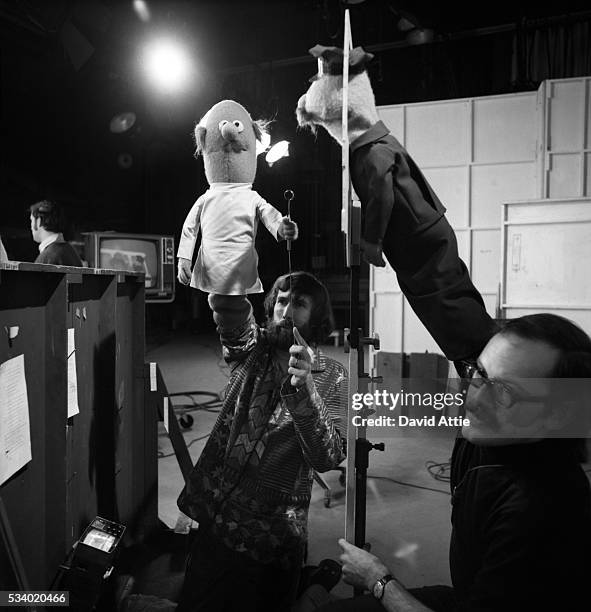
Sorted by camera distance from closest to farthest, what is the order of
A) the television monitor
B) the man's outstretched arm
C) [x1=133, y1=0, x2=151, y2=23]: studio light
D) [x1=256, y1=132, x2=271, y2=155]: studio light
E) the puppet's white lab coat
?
the man's outstretched arm → the puppet's white lab coat → [x1=256, y1=132, x2=271, y2=155]: studio light → [x1=133, y1=0, x2=151, y2=23]: studio light → the television monitor

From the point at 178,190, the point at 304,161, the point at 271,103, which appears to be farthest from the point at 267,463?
the point at 271,103

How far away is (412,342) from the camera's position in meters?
4.58

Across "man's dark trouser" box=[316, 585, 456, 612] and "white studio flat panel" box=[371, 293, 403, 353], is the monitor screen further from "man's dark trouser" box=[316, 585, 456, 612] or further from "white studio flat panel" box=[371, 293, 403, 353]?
"man's dark trouser" box=[316, 585, 456, 612]

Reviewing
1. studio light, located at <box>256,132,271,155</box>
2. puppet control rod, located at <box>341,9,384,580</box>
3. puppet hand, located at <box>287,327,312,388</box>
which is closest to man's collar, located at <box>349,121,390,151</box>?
puppet control rod, located at <box>341,9,384,580</box>

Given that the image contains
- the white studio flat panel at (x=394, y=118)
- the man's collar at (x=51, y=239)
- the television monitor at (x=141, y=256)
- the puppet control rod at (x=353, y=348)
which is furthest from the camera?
the white studio flat panel at (x=394, y=118)

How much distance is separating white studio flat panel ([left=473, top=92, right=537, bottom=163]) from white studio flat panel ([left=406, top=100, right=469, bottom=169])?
0.10 m

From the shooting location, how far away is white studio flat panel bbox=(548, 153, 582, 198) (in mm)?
4195

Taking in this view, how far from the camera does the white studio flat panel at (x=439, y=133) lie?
441 cm

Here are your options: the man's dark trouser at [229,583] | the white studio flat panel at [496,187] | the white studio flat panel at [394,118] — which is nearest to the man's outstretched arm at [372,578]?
the man's dark trouser at [229,583]

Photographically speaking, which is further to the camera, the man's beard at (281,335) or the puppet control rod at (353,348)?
the man's beard at (281,335)

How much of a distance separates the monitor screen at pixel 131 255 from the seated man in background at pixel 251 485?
240 cm

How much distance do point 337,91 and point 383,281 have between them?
3402 mm

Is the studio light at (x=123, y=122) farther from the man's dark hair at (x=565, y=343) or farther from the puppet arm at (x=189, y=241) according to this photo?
the man's dark hair at (x=565, y=343)

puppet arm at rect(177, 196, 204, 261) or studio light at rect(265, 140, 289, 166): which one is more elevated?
studio light at rect(265, 140, 289, 166)
